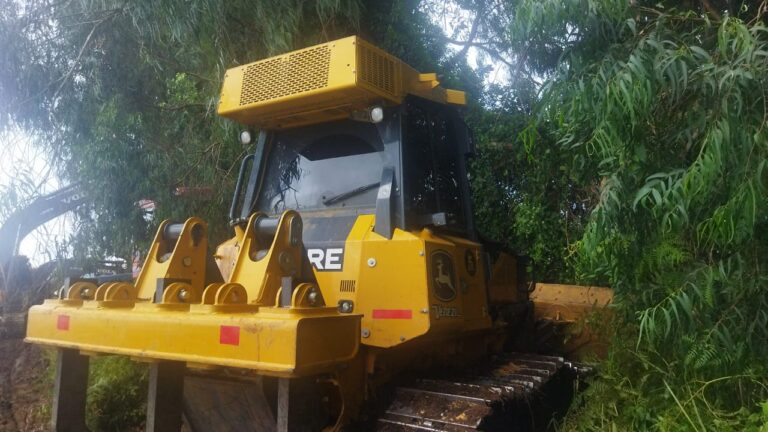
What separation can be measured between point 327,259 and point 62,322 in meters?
1.41

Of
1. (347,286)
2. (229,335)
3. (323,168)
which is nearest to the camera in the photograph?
(229,335)

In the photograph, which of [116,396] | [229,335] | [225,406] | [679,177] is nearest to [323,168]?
[225,406]

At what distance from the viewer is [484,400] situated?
3293mm

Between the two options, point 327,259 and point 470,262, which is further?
point 470,262

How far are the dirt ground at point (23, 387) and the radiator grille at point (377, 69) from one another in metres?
3.76

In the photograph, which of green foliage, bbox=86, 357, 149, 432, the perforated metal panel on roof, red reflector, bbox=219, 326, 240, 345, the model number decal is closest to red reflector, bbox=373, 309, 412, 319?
the model number decal

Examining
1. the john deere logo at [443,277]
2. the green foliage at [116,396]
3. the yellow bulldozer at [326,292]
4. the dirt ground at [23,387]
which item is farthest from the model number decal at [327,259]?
the dirt ground at [23,387]

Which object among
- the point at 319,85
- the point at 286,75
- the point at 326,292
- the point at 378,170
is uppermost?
the point at 286,75

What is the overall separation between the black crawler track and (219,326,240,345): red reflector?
3.31 ft

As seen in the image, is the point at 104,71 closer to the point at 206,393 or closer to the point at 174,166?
the point at 174,166

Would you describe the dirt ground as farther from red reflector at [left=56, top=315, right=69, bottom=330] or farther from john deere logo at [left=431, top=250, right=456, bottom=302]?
john deere logo at [left=431, top=250, right=456, bottom=302]

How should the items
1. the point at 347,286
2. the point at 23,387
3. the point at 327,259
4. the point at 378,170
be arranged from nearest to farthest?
the point at 347,286 → the point at 327,259 → the point at 378,170 → the point at 23,387

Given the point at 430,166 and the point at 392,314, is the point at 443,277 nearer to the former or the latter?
the point at 392,314

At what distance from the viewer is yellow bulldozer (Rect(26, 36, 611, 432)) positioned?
2.79 m
